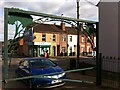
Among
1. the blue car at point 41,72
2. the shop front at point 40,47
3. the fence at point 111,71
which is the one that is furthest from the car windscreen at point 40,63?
the shop front at point 40,47

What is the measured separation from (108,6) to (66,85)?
7691 millimetres

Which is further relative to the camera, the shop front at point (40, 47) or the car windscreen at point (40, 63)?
the shop front at point (40, 47)

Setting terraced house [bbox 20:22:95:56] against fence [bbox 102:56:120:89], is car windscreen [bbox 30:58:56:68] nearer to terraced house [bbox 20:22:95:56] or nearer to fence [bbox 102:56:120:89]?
fence [bbox 102:56:120:89]

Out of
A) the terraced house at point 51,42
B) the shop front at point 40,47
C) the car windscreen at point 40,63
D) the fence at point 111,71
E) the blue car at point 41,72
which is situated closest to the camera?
the blue car at point 41,72

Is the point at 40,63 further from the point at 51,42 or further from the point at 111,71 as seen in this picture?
the point at 51,42

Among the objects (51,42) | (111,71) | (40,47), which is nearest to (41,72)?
(111,71)

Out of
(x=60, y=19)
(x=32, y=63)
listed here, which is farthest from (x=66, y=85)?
(x=60, y=19)

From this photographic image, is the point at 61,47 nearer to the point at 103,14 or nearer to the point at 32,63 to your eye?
the point at 103,14

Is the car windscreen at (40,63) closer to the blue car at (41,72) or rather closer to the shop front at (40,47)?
the blue car at (41,72)

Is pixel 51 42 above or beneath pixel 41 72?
above

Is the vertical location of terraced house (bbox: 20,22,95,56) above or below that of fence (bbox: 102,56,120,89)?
above

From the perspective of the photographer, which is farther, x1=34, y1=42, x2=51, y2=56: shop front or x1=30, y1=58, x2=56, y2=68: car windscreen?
x1=34, y1=42, x2=51, y2=56: shop front

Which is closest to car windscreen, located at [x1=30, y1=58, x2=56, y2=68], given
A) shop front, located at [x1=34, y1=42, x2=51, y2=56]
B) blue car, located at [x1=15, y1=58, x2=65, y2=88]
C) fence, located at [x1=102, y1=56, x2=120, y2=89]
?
blue car, located at [x1=15, y1=58, x2=65, y2=88]

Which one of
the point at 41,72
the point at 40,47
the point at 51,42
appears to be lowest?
the point at 41,72
